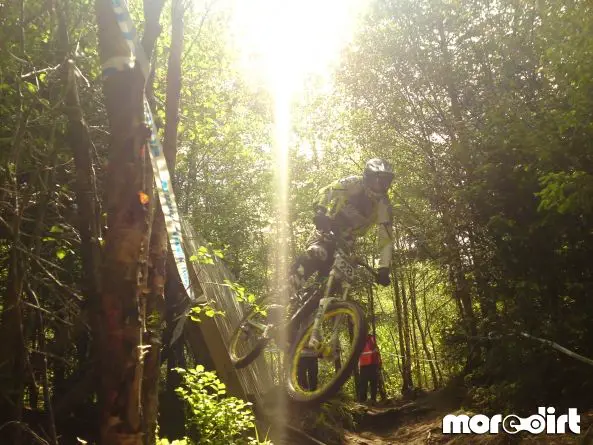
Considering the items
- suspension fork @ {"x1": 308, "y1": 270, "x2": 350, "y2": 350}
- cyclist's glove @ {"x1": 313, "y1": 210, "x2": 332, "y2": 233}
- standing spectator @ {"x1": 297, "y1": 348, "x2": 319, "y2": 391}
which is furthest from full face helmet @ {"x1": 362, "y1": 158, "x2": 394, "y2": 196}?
standing spectator @ {"x1": 297, "y1": 348, "x2": 319, "y2": 391}

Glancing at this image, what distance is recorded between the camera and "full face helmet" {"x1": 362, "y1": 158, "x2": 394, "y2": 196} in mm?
5633

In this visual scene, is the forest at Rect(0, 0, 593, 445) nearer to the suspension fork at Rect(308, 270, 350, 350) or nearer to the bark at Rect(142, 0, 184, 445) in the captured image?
the bark at Rect(142, 0, 184, 445)

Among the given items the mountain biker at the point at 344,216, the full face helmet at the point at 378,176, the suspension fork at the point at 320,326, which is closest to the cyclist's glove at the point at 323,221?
the mountain biker at the point at 344,216

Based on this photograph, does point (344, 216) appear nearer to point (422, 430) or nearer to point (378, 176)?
point (378, 176)

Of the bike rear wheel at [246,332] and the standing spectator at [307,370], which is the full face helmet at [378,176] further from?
the bike rear wheel at [246,332]

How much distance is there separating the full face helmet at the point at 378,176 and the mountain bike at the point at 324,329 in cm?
79

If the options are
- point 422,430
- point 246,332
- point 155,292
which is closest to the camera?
point 155,292

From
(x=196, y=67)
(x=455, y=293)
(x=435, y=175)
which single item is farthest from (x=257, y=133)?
(x=455, y=293)

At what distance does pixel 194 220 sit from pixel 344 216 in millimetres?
→ 8320

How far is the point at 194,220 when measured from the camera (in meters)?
13.6

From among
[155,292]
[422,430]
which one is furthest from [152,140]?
[422,430]

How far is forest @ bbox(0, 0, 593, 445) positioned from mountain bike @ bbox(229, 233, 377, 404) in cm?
73

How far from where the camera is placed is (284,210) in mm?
16359

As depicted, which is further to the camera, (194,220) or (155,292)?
(194,220)
